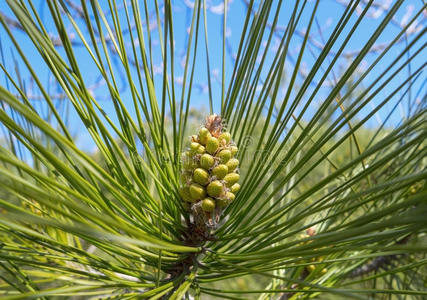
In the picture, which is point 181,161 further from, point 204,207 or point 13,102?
point 13,102

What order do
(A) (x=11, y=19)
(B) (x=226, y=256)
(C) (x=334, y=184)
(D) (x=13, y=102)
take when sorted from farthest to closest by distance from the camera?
(A) (x=11, y=19)
(C) (x=334, y=184)
(B) (x=226, y=256)
(D) (x=13, y=102)

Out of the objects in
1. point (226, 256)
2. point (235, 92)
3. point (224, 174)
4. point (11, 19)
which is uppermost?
point (11, 19)

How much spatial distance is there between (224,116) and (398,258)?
648 millimetres

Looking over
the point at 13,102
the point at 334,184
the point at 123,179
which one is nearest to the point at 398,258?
the point at 334,184

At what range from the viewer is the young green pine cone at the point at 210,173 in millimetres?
502

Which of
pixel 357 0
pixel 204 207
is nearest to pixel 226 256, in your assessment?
pixel 204 207

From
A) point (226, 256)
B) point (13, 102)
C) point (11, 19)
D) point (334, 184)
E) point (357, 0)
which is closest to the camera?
point (13, 102)

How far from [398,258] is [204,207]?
656 millimetres

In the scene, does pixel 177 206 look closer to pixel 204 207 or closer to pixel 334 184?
pixel 204 207

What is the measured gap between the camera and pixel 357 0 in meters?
0.34

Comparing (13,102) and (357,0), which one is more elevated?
(357,0)

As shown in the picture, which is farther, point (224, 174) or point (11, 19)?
point (11, 19)

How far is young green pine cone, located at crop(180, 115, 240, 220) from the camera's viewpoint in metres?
0.50

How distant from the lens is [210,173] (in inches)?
20.3
